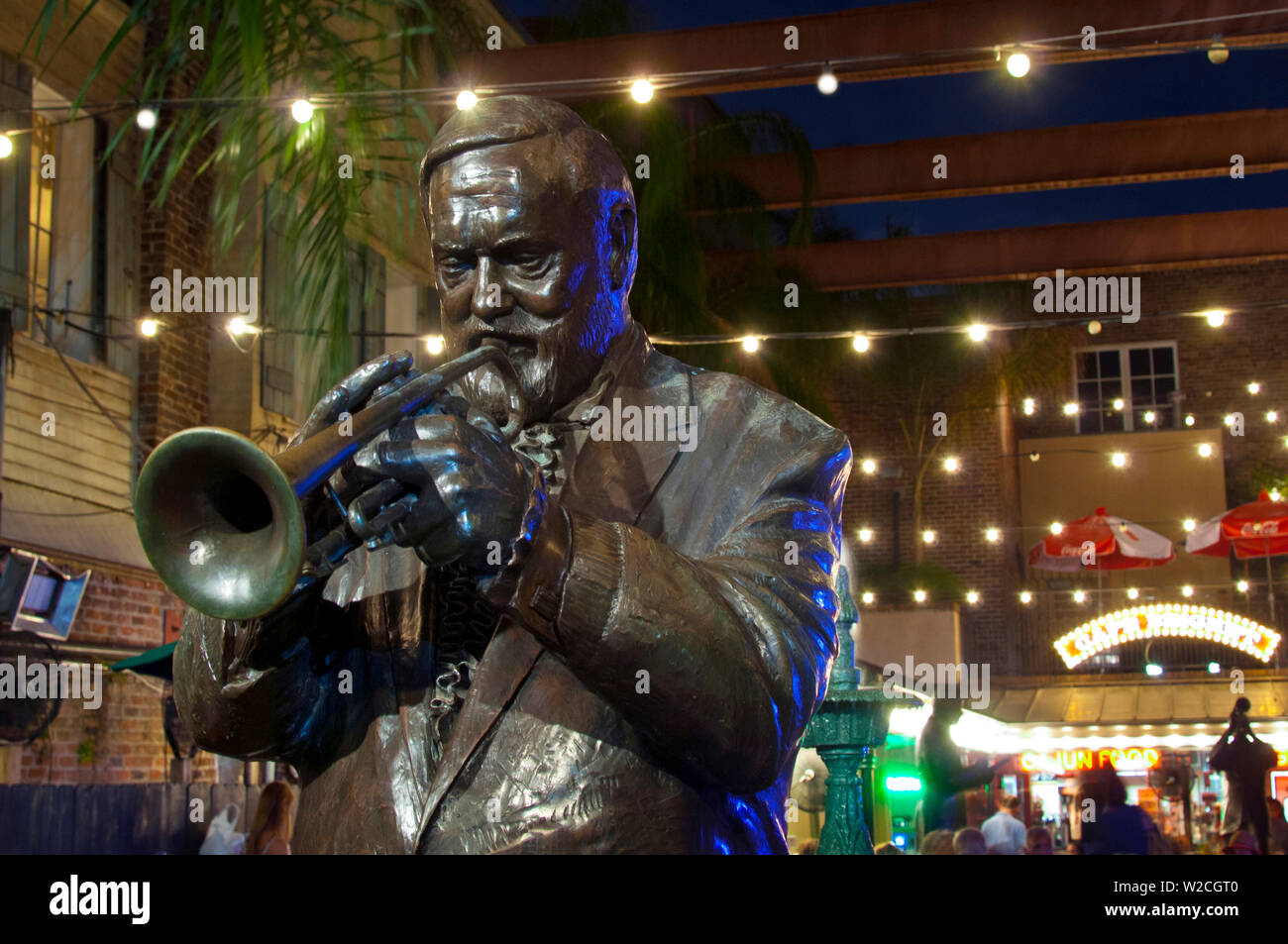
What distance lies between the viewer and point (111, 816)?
902cm

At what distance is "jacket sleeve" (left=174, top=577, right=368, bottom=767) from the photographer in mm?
1746

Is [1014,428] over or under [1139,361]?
under

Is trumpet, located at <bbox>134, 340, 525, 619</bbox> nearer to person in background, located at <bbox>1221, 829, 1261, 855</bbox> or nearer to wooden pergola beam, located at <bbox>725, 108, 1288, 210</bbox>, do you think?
person in background, located at <bbox>1221, 829, 1261, 855</bbox>

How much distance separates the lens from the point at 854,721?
5.48m

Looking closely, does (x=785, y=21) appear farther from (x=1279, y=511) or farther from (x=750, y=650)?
(x=1279, y=511)

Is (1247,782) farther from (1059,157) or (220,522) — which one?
(220,522)

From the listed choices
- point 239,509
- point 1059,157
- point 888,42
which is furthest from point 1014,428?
point 239,509

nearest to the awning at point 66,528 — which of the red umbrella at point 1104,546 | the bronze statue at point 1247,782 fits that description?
the bronze statue at point 1247,782

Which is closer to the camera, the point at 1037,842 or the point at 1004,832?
the point at 1037,842

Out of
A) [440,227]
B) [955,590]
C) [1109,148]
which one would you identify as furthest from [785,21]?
[955,590]

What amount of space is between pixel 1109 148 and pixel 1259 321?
17.8m

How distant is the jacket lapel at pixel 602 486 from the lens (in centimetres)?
173

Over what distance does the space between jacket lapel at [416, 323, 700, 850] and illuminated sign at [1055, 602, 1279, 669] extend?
68.1ft

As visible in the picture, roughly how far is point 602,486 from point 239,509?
0.47 metres
